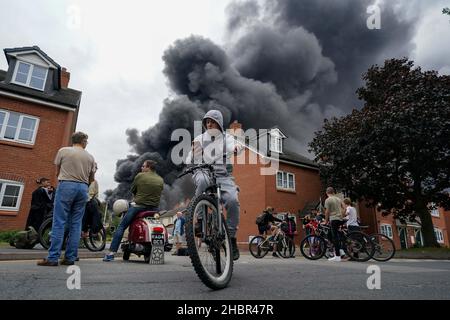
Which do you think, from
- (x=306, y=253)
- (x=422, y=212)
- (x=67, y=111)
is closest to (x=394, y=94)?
(x=422, y=212)

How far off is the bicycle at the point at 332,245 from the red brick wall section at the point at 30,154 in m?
12.1

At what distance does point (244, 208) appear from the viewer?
2272 centimetres

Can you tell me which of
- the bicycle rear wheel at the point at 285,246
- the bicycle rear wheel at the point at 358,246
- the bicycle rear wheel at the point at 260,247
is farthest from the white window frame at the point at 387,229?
the bicycle rear wheel at the point at 358,246

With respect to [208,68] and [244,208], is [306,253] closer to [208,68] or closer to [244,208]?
[244,208]

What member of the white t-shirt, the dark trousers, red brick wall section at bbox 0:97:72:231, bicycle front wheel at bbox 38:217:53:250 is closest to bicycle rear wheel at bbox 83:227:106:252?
bicycle front wheel at bbox 38:217:53:250

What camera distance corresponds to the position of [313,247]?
910 cm

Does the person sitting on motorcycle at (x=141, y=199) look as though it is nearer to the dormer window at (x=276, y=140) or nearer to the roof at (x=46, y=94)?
the roof at (x=46, y=94)

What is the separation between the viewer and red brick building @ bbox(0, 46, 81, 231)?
534 inches

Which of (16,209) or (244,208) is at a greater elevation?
(244,208)

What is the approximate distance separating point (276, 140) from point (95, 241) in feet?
64.1

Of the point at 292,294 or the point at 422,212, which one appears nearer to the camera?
the point at 292,294

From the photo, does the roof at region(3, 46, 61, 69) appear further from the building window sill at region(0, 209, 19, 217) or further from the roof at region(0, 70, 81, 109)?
the building window sill at region(0, 209, 19, 217)

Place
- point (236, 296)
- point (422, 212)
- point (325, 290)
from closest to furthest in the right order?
point (236, 296) < point (325, 290) < point (422, 212)
